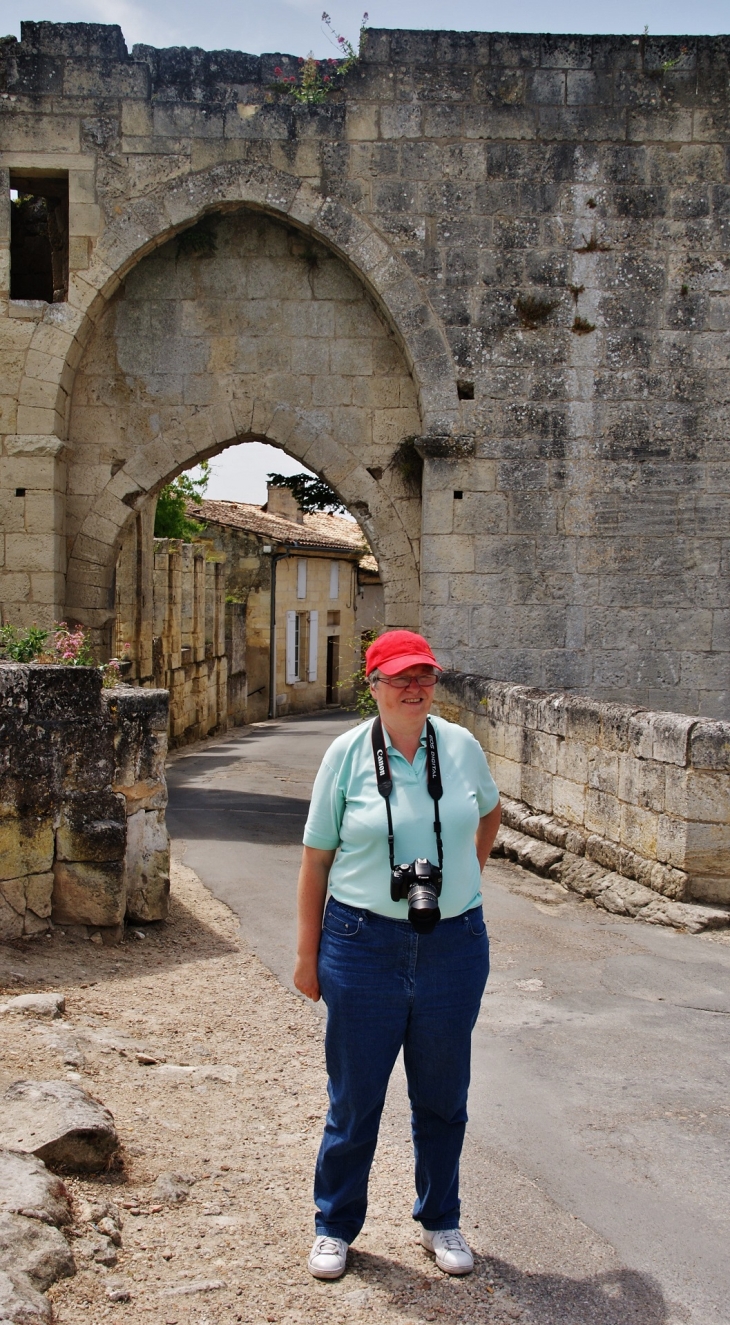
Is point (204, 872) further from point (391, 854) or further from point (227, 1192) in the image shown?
point (391, 854)

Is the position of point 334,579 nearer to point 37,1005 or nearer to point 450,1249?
point 37,1005

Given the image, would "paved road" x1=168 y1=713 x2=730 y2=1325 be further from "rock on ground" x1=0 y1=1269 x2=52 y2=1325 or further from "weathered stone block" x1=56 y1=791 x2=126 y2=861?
"rock on ground" x1=0 y1=1269 x2=52 y2=1325

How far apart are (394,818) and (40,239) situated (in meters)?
9.49

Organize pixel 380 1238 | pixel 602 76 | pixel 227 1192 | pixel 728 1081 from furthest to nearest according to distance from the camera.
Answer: pixel 602 76 < pixel 728 1081 < pixel 227 1192 < pixel 380 1238

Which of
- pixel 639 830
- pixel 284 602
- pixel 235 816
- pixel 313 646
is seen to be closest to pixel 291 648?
pixel 284 602

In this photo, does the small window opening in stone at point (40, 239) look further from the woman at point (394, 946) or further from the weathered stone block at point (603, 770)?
the woman at point (394, 946)

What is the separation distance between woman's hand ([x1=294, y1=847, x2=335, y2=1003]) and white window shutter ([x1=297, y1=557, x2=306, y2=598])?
27.4 meters

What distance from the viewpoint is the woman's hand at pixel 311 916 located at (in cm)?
271

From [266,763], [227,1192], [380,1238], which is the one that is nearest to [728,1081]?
[380,1238]

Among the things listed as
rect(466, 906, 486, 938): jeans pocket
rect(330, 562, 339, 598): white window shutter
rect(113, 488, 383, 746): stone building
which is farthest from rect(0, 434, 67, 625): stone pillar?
rect(330, 562, 339, 598): white window shutter

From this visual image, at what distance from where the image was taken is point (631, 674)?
31.6 feet

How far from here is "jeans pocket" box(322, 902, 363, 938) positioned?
102 inches

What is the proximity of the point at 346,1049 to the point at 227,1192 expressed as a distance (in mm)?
695

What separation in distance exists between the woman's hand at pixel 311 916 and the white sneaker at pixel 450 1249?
613 millimetres
